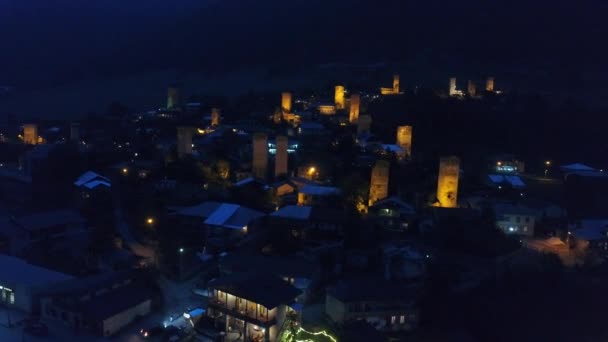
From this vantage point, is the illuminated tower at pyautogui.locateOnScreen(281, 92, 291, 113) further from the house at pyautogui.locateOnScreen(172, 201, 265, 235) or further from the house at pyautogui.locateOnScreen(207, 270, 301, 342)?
the house at pyautogui.locateOnScreen(207, 270, 301, 342)

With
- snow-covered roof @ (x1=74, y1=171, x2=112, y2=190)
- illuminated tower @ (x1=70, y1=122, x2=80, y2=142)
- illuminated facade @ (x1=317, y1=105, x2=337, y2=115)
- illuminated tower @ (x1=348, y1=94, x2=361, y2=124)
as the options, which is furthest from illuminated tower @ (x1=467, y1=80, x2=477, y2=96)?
snow-covered roof @ (x1=74, y1=171, x2=112, y2=190)

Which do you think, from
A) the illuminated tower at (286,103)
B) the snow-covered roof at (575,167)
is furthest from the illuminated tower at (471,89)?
the illuminated tower at (286,103)

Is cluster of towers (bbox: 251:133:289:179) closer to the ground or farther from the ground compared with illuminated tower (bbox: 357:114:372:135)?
closer to the ground

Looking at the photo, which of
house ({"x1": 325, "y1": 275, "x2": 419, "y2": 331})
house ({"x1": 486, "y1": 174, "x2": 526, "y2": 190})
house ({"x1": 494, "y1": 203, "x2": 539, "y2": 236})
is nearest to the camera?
house ({"x1": 325, "y1": 275, "x2": 419, "y2": 331})

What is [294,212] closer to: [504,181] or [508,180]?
[504,181]

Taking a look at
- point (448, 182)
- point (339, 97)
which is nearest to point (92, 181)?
point (448, 182)

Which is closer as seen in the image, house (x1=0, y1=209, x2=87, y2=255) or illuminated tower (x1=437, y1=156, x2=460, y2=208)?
house (x1=0, y1=209, x2=87, y2=255)

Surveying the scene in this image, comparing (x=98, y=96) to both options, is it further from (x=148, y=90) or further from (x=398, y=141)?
(x=398, y=141)
